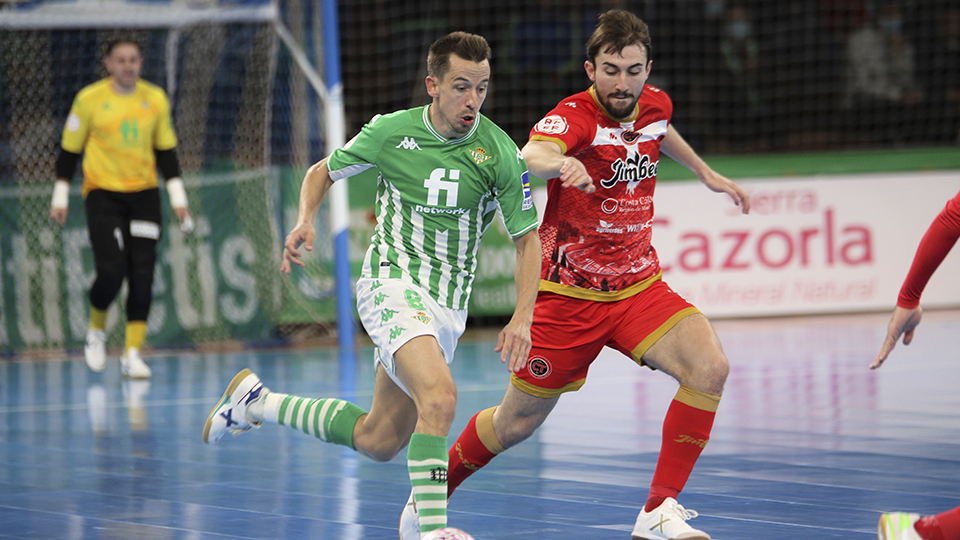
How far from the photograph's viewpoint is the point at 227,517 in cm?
436

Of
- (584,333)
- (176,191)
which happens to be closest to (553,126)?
(584,333)

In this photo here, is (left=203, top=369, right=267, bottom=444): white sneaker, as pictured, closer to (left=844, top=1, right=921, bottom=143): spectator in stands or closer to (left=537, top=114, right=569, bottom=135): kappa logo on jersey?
(left=537, top=114, right=569, bottom=135): kappa logo on jersey

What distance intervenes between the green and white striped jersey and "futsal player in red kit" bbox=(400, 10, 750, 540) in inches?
6.2

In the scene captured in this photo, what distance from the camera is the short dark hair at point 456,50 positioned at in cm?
391

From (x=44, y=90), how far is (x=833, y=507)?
30.8 feet

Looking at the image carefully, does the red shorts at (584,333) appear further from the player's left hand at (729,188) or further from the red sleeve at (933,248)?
the red sleeve at (933,248)

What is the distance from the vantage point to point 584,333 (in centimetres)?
429

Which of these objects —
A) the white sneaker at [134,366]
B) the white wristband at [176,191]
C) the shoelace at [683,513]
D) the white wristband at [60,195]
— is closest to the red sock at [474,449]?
the shoelace at [683,513]

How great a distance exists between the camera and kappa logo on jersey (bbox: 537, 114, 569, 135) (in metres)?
4.21

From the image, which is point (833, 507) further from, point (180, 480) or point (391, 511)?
point (180, 480)

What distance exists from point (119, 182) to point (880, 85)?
31.2 ft

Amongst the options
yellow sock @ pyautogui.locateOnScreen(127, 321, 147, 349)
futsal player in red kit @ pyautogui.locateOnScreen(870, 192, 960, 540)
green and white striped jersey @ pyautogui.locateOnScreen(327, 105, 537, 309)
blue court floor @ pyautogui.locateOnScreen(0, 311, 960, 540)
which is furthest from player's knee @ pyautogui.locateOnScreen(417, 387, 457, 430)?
yellow sock @ pyautogui.locateOnScreen(127, 321, 147, 349)

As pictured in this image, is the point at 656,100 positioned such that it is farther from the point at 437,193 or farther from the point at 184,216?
the point at 184,216

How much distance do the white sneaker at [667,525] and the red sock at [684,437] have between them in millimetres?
112
